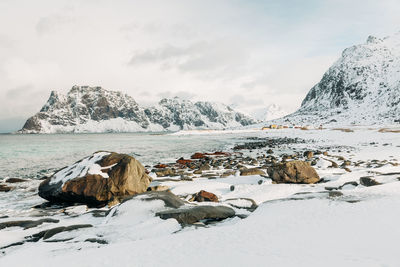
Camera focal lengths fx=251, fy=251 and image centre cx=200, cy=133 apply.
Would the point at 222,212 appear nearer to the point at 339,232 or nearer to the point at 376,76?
the point at 339,232

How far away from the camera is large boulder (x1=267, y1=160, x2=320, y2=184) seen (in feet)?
39.5

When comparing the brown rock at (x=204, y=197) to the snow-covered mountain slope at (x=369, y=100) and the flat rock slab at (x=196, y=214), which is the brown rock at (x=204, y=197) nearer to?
the flat rock slab at (x=196, y=214)

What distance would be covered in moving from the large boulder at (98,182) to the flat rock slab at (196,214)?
16.2 feet

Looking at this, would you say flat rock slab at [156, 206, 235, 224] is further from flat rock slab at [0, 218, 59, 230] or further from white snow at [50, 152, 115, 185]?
white snow at [50, 152, 115, 185]

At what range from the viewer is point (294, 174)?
39.8 feet

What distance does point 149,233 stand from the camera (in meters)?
5.73

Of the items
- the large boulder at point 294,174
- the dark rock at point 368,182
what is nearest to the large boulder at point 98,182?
the large boulder at point 294,174

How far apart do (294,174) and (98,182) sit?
9.08 m

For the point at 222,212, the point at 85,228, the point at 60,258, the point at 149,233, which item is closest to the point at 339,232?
the point at 222,212

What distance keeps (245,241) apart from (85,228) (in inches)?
171

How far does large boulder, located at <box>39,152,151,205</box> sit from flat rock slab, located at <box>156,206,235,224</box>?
494 centimetres

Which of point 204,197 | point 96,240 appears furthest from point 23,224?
point 204,197

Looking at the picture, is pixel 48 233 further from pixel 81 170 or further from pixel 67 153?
pixel 67 153

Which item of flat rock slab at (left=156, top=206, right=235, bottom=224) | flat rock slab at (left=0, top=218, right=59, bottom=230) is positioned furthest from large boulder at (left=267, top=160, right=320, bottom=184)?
flat rock slab at (left=0, top=218, right=59, bottom=230)
